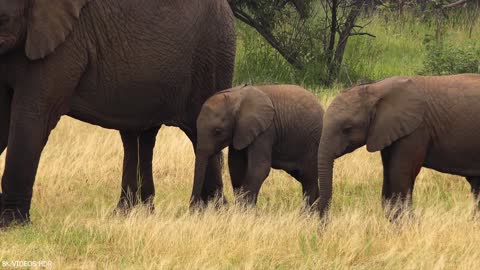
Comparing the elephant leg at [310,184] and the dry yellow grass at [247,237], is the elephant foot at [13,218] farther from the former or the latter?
the elephant leg at [310,184]

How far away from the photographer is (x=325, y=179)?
301 inches

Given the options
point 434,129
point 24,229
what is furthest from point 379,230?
point 24,229

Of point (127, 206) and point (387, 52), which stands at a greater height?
point (387, 52)

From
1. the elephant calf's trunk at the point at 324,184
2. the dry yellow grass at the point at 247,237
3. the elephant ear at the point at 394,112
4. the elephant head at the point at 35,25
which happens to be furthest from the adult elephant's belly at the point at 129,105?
the elephant ear at the point at 394,112

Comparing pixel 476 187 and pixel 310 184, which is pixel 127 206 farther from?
pixel 476 187

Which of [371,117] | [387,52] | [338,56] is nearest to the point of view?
[371,117]

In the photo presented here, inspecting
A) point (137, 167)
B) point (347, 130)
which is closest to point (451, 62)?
point (137, 167)

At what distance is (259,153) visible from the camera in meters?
8.52

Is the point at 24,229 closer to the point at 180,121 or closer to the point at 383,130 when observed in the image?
the point at 180,121

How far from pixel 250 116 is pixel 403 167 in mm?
1267

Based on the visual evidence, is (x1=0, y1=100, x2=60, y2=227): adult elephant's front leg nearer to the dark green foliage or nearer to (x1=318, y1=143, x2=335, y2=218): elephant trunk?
(x1=318, y1=143, x2=335, y2=218): elephant trunk

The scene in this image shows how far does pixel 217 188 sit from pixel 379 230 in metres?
1.88

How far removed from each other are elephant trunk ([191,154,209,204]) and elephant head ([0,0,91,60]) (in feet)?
4.37

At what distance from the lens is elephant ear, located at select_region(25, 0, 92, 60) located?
7770 mm
